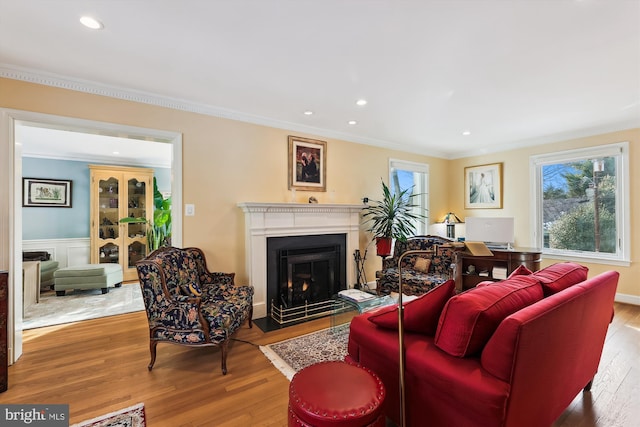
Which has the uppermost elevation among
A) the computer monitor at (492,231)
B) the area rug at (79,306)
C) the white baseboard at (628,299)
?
the computer monitor at (492,231)

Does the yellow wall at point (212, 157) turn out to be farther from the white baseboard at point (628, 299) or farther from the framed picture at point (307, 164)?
the white baseboard at point (628, 299)

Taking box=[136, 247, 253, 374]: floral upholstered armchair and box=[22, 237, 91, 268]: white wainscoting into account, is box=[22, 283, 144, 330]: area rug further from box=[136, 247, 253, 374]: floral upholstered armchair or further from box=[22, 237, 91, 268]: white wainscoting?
box=[136, 247, 253, 374]: floral upholstered armchair

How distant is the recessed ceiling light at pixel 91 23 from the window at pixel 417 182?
4256 millimetres

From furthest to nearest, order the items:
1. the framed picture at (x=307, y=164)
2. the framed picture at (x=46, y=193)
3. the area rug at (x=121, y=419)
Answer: the framed picture at (x=46, y=193)
the framed picture at (x=307, y=164)
the area rug at (x=121, y=419)

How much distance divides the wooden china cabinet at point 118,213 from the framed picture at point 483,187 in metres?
6.20

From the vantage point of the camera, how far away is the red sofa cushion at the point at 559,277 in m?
1.61

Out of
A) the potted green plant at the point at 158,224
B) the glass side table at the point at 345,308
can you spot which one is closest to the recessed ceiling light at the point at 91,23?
A: the glass side table at the point at 345,308

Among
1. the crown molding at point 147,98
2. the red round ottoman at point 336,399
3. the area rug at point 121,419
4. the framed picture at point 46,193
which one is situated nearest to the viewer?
the red round ottoman at point 336,399

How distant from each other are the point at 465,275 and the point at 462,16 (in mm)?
3450

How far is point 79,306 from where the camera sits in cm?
387

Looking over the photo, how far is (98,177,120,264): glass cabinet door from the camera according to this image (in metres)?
5.33

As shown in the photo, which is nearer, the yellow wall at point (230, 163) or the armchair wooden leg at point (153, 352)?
the armchair wooden leg at point (153, 352)

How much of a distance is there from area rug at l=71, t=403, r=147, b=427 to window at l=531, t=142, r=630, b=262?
552 centimetres

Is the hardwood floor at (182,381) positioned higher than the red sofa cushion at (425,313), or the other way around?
the red sofa cushion at (425,313)
